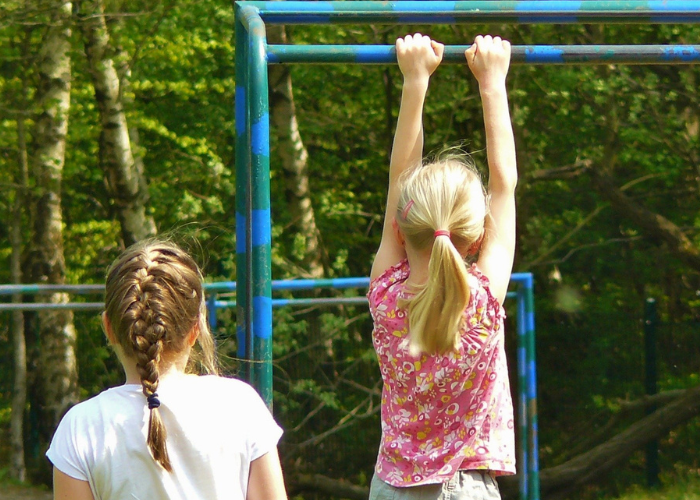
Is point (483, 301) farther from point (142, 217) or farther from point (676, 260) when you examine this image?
point (676, 260)

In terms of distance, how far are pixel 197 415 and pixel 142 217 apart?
579 centimetres

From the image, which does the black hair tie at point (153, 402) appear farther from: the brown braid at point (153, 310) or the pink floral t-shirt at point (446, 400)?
the pink floral t-shirt at point (446, 400)

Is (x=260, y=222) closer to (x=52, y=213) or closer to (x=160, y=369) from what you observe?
(x=160, y=369)

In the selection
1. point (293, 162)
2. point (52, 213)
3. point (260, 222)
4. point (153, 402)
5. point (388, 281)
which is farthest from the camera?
point (52, 213)

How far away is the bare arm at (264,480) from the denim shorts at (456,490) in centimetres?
22

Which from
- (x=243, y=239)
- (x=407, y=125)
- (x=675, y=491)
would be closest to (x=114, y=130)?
(x=675, y=491)

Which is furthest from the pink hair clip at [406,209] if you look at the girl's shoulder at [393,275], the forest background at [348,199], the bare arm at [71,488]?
the forest background at [348,199]

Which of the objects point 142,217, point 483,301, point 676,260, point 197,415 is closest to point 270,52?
point 483,301

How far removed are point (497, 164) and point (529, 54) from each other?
333 millimetres

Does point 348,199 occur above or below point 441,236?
above

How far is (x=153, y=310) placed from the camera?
4.54ft

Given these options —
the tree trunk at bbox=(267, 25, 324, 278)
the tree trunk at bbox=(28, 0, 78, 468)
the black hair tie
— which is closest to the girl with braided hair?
the black hair tie

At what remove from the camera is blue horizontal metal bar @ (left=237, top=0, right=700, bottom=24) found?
1.85m

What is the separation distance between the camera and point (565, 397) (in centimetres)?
702
